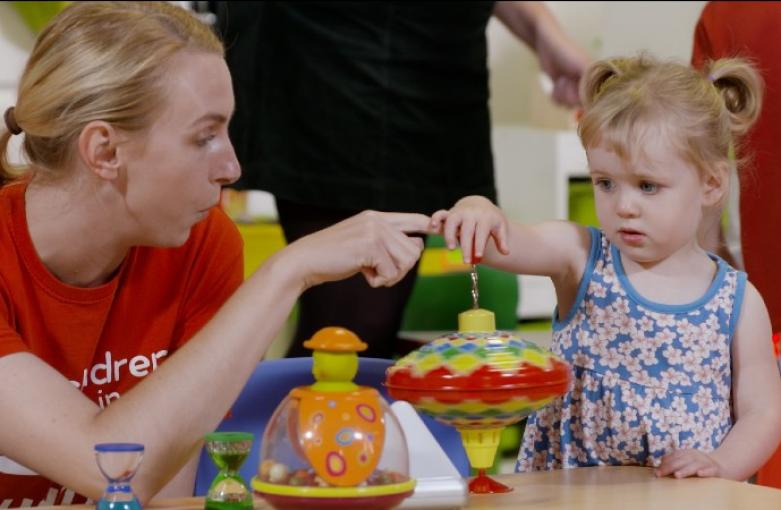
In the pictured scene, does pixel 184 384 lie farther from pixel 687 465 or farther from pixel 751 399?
pixel 751 399

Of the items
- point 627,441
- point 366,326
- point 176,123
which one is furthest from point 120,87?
point 366,326

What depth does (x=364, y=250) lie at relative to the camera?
1287 millimetres

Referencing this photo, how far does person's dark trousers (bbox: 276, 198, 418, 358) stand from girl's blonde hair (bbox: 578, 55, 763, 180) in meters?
0.74

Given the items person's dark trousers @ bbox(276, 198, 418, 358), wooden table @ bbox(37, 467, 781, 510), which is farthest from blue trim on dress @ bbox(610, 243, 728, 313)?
person's dark trousers @ bbox(276, 198, 418, 358)

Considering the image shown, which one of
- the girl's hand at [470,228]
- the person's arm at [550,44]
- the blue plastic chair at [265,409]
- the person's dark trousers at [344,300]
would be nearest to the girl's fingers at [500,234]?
the girl's hand at [470,228]

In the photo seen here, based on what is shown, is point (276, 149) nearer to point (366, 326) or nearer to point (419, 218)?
point (366, 326)

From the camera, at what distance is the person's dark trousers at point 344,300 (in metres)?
2.31

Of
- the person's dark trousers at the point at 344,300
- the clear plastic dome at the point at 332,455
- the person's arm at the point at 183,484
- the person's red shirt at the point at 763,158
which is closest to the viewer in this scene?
the clear plastic dome at the point at 332,455

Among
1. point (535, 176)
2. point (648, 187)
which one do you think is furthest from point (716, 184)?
point (535, 176)

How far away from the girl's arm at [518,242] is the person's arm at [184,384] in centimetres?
6

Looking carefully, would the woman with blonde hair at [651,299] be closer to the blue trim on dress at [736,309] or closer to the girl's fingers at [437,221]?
the blue trim on dress at [736,309]

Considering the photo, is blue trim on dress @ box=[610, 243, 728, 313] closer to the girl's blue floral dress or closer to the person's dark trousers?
the girl's blue floral dress

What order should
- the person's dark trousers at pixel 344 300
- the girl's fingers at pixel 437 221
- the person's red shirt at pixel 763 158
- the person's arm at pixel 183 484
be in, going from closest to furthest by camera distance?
1. the girl's fingers at pixel 437 221
2. the person's arm at pixel 183 484
3. the person's red shirt at pixel 763 158
4. the person's dark trousers at pixel 344 300

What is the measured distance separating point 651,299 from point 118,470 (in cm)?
78
